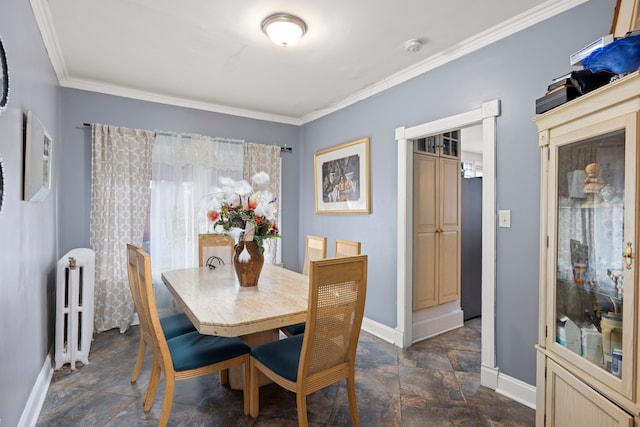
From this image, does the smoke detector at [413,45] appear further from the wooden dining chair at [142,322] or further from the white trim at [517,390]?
the white trim at [517,390]

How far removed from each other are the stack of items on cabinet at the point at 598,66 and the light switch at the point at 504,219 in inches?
31.5

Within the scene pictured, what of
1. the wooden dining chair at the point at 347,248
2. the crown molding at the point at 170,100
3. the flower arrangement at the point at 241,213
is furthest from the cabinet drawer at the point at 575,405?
the crown molding at the point at 170,100

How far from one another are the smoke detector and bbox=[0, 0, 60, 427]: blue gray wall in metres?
2.35

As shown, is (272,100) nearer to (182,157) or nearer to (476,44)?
(182,157)

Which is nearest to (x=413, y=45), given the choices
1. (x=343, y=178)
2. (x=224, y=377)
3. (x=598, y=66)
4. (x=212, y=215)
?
(x=598, y=66)

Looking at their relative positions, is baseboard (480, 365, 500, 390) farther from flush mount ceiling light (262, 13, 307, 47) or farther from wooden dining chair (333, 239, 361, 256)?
flush mount ceiling light (262, 13, 307, 47)

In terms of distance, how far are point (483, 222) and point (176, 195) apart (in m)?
3.14

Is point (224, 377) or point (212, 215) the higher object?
point (212, 215)

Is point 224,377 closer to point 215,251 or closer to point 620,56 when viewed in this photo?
point 215,251

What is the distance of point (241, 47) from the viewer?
8.38 feet

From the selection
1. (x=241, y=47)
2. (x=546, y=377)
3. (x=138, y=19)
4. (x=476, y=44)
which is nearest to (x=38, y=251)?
(x=138, y=19)

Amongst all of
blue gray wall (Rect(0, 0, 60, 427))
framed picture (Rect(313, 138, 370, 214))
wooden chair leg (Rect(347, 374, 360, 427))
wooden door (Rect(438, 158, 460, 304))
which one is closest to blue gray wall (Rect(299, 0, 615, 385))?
framed picture (Rect(313, 138, 370, 214))

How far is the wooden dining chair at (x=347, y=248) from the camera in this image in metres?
2.47

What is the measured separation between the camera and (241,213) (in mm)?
2207
